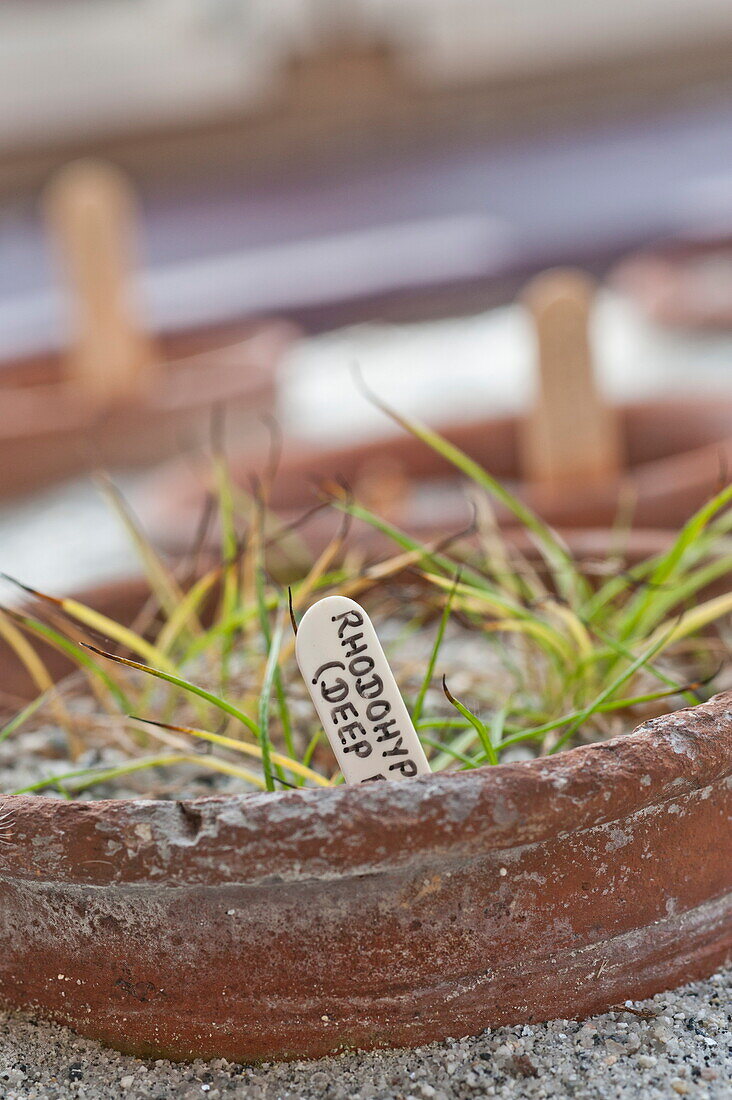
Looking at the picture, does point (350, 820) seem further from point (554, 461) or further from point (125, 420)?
point (125, 420)

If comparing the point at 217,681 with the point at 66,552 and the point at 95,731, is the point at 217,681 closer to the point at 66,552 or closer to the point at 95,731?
the point at 95,731

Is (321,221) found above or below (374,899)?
above

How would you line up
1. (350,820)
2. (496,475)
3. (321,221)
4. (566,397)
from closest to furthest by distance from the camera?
(350,820), (566,397), (496,475), (321,221)

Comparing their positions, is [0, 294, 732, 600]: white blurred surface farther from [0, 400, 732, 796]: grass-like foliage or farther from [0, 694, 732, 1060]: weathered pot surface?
[0, 694, 732, 1060]: weathered pot surface

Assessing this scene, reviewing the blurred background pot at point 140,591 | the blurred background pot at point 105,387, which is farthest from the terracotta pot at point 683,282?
the blurred background pot at point 140,591

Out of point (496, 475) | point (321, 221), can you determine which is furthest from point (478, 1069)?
point (321, 221)

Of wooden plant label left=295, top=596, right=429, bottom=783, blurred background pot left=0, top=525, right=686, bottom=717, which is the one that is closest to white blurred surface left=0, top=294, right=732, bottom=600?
blurred background pot left=0, top=525, right=686, bottom=717

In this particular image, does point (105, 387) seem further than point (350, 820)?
Yes
